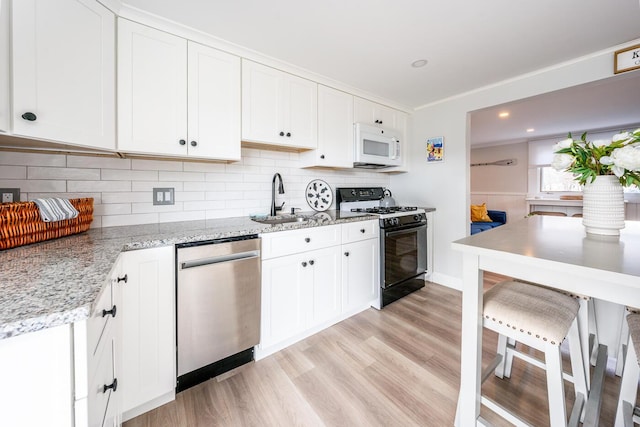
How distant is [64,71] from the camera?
47.1 inches

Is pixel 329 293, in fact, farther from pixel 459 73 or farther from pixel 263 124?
pixel 459 73

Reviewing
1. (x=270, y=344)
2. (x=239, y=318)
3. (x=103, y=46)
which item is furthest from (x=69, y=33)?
(x=270, y=344)

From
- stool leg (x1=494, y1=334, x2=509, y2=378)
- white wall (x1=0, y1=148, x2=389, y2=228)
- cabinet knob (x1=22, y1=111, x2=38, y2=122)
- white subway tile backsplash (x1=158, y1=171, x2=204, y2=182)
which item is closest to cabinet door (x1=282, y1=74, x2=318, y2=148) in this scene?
white wall (x1=0, y1=148, x2=389, y2=228)

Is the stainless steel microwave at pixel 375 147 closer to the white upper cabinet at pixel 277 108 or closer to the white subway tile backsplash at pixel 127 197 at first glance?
the white upper cabinet at pixel 277 108

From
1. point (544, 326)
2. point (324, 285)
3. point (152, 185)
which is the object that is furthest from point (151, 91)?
point (544, 326)

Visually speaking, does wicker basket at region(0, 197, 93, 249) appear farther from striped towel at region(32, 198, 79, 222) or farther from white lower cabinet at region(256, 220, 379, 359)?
white lower cabinet at region(256, 220, 379, 359)

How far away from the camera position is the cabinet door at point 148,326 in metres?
1.28

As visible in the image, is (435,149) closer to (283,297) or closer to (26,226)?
(283,297)

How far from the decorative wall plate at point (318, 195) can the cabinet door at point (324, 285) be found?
74 cm

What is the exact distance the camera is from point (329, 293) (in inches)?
83.6

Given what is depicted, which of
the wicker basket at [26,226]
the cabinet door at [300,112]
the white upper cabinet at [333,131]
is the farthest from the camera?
the white upper cabinet at [333,131]

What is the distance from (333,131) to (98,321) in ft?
7.30

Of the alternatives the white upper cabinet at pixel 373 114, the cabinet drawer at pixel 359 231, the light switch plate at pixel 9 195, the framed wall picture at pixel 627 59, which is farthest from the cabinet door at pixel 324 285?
the framed wall picture at pixel 627 59

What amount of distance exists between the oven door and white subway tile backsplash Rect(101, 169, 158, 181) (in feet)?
6.69
